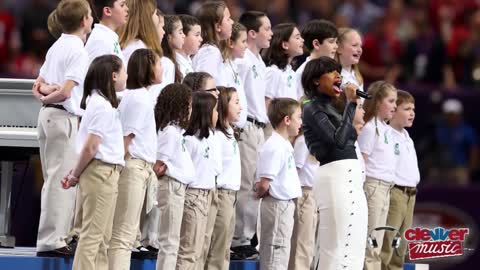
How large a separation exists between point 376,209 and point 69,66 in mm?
2784

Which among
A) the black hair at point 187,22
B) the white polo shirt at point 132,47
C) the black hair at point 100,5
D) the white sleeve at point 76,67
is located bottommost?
the white sleeve at point 76,67

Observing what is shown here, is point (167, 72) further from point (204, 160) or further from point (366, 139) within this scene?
point (366, 139)

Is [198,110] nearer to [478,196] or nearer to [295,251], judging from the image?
[295,251]

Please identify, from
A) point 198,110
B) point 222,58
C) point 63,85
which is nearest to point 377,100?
point 222,58

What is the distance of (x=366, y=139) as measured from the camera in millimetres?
11375

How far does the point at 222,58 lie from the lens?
35.9 feet

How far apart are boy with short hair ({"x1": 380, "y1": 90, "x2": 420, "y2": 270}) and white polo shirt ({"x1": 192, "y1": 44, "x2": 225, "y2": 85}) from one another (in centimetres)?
150

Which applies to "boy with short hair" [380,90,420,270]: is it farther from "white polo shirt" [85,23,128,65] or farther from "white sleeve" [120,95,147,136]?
"white sleeve" [120,95,147,136]

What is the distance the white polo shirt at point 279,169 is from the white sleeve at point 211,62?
64cm

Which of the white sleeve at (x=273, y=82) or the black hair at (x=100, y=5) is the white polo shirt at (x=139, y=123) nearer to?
the black hair at (x=100, y=5)

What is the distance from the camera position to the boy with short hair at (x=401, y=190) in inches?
455

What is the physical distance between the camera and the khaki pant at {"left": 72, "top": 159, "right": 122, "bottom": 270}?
351 inches

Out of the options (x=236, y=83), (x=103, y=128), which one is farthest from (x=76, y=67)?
(x=236, y=83)

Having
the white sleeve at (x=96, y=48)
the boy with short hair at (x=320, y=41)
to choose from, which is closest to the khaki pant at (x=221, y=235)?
the white sleeve at (x=96, y=48)
